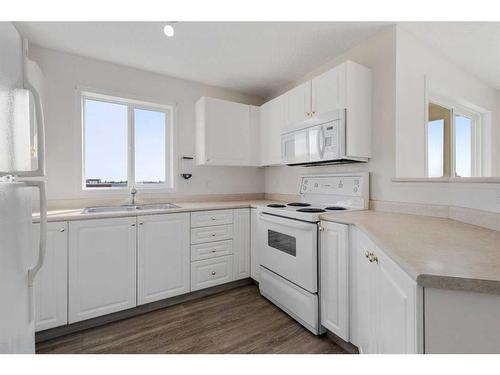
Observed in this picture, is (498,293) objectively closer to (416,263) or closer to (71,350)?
(416,263)

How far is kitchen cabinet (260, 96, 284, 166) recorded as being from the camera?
2775 millimetres

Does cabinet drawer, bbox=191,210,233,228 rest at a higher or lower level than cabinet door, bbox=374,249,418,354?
higher

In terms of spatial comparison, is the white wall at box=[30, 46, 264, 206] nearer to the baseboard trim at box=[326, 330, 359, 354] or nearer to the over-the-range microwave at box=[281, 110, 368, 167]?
the over-the-range microwave at box=[281, 110, 368, 167]

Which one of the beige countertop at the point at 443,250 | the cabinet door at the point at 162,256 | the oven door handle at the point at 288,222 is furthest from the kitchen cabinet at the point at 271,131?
the beige countertop at the point at 443,250

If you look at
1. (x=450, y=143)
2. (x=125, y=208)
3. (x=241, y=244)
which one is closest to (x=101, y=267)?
(x=125, y=208)

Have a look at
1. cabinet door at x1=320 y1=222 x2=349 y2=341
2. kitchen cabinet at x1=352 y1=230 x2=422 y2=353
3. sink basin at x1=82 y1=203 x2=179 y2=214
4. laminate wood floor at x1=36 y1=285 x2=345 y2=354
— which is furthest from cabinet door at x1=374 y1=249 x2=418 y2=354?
sink basin at x1=82 y1=203 x2=179 y2=214

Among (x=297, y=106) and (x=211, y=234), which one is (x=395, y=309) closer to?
(x=211, y=234)

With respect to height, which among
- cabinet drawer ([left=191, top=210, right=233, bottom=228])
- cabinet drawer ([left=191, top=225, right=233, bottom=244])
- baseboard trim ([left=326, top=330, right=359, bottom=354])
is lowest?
baseboard trim ([left=326, top=330, right=359, bottom=354])

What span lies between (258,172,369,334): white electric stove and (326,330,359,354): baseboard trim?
85mm

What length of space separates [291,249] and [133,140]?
2.11 m

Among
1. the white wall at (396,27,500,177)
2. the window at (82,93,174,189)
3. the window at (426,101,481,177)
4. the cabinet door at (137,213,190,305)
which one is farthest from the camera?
the window at (426,101,481,177)

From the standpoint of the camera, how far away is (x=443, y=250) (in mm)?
Result: 907
